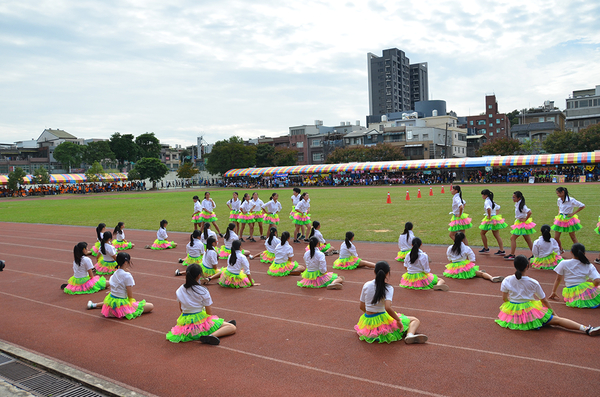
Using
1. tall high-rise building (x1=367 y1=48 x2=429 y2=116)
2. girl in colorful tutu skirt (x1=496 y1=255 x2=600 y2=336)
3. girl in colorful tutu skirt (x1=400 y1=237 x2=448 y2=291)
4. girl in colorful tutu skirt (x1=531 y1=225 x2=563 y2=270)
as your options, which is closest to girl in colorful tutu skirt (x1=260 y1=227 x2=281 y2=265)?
girl in colorful tutu skirt (x1=400 y1=237 x2=448 y2=291)

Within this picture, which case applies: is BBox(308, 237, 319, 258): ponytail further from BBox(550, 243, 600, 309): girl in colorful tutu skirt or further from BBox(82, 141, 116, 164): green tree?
BBox(82, 141, 116, 164): green tree

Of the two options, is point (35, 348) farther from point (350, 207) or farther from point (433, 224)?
point (350, 207)

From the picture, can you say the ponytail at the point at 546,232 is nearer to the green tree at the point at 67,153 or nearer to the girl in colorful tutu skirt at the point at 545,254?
the girl in colorful tutu skirt at the point at 545,254

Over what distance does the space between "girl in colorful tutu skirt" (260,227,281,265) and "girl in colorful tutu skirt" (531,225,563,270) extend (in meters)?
6.71

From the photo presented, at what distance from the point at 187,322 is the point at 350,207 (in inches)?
810

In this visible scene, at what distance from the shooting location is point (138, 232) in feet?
64.7

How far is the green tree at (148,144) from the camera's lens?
104125 millimetres

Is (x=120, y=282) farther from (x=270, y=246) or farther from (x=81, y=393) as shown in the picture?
(x=270, y=246)

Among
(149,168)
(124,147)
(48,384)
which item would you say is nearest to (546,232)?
(48,384)

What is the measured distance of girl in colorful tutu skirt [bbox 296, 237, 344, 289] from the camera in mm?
9262

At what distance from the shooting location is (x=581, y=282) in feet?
24.1

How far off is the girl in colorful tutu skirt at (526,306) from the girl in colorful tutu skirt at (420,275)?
2134mm

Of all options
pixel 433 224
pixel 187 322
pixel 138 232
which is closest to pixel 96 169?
pixel 138 232

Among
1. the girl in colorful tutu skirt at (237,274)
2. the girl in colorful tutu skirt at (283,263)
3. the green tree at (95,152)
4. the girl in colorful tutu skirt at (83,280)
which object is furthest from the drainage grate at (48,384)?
the green tree at (95,152)
